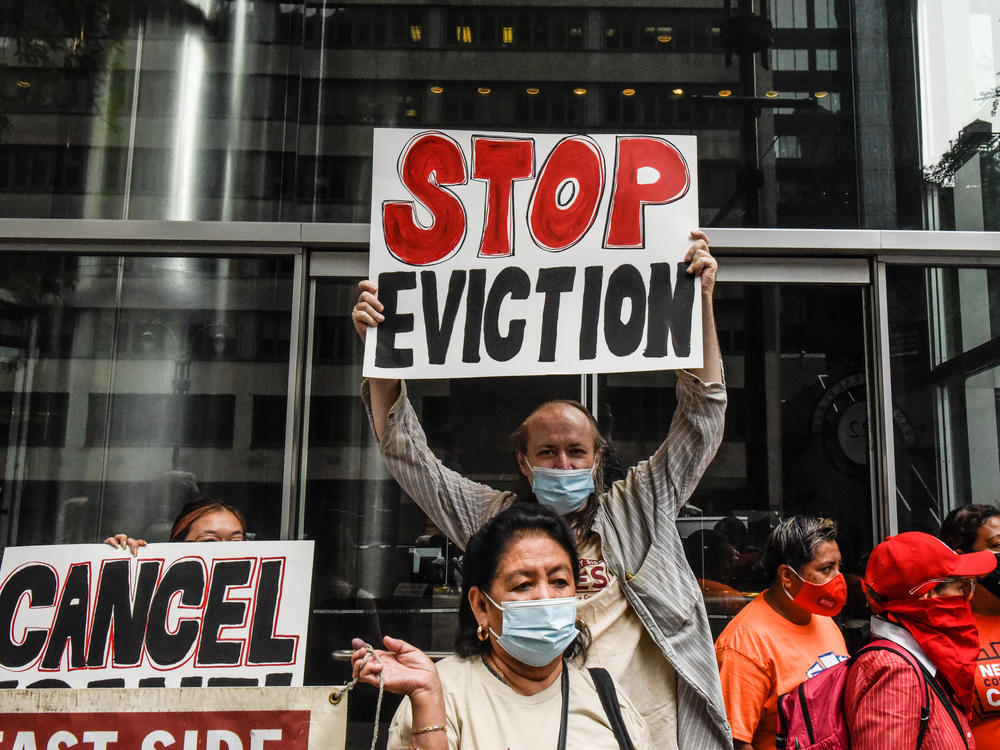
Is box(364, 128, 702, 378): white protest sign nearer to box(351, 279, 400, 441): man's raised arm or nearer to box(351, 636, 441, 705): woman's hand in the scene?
box(351, 279, 400, 441): man's raised arm

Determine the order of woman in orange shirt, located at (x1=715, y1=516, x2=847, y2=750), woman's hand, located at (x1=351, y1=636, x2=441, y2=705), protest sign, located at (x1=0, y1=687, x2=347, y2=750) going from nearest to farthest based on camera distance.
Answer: woman's hand, located at (x1=351, y1=636, x2=441, y2=705)
protest sign, located at (x1=0, y1=687, x2=347, y2=750)
woman in orange shirt, located at (x1=715, y1=516, x2=847, y2=750)

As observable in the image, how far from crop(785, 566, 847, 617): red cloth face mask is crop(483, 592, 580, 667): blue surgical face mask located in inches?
55.2

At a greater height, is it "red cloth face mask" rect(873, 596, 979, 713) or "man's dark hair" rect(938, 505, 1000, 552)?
"man's dark hair" rect(938, 505, 1000, 552)

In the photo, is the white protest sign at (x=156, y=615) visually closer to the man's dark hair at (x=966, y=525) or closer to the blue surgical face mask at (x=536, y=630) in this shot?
the blue surgical face mask at (x=536, y=630)

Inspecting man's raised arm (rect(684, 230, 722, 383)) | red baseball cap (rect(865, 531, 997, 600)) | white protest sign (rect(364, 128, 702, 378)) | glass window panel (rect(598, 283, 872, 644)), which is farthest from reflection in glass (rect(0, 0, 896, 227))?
red baseball cap (rect(865, 531, 997, 600))

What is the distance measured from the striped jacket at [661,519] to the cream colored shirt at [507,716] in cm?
51

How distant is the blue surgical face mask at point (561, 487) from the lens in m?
2.86

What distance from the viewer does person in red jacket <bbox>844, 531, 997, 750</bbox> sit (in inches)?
97.5

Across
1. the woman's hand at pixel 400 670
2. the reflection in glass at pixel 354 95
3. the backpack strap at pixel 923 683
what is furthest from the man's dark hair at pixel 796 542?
the woman's hand at pixel 400 670

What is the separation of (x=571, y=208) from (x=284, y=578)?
1.55 m

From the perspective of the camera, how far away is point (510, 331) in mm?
3051

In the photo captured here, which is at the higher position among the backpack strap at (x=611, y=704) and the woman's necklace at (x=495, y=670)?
the woman's necklace at (x=495, y=670)

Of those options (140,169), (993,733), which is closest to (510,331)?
(993,733)

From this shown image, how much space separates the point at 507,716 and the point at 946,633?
1340mm
